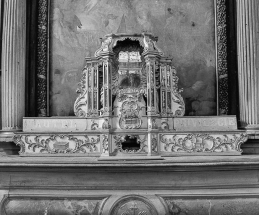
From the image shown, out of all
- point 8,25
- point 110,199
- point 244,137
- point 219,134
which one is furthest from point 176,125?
point 8,25

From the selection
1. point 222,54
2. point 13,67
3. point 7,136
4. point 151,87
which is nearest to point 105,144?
point 151,87

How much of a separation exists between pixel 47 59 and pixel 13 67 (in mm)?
979

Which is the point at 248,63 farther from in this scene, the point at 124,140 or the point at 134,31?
the point at 124,140

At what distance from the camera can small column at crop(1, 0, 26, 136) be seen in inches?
275

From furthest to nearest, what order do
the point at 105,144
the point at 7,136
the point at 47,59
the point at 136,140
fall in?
the point at 47,59
the point at 7,136
the point at 136,140
the point at 105,144

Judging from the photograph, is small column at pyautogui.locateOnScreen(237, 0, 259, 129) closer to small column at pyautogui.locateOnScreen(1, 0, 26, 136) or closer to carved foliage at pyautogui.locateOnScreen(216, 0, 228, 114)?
carved foliage at pyautogui.locateOnScreen(216, 0, 228, 114)

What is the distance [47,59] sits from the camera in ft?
25.8

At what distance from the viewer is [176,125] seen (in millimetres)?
6523

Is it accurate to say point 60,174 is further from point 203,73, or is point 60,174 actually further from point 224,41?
point 224,41

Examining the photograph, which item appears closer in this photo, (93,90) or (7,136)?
(93,90)

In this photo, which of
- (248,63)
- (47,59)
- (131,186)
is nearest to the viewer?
(131,186)

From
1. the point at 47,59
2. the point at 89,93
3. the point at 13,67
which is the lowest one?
the point at 89,93

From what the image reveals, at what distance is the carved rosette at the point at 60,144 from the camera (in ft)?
20.8

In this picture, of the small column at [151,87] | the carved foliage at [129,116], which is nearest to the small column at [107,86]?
the carved foliage at [129,116]
